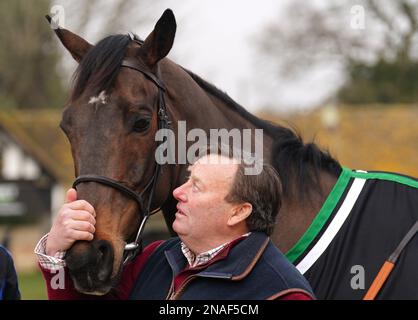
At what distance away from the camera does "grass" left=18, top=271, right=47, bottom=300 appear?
13148 millimetres

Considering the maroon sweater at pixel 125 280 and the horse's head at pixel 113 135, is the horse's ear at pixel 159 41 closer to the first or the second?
the horse's head at pixel 113 135

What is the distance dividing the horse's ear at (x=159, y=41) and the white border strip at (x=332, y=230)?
115cm

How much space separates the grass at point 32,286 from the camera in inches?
518

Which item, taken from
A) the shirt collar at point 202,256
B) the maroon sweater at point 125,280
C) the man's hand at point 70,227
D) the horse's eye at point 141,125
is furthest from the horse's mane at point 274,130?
the shirt collar at point 202,256

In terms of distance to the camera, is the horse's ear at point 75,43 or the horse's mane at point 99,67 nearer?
the horse's mane at point 99,67

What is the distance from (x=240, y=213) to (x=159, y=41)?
1260 millimetres

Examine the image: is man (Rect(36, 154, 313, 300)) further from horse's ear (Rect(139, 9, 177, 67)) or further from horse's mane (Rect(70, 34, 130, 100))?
horse's ear (Rect(139, 9, 177, 67))

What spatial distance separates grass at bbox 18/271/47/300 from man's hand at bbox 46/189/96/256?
954 centimetres

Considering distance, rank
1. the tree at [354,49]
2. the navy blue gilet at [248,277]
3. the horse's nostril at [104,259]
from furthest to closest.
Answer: the tree at [354,49], the horse's nostril at [104,259], the navy blue gilet at [248,277]

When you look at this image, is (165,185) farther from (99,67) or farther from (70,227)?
(70,227)

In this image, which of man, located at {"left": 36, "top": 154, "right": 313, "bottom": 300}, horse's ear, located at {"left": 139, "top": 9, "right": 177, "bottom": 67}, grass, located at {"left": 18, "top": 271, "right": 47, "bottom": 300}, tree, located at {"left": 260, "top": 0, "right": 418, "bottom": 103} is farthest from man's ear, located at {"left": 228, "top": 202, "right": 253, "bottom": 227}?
tree, located at {"left": 260, "top": 0, "right": 418, "bottom": 103}

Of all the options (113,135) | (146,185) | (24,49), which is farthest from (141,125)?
(24,49)

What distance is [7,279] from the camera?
3.17 metres
